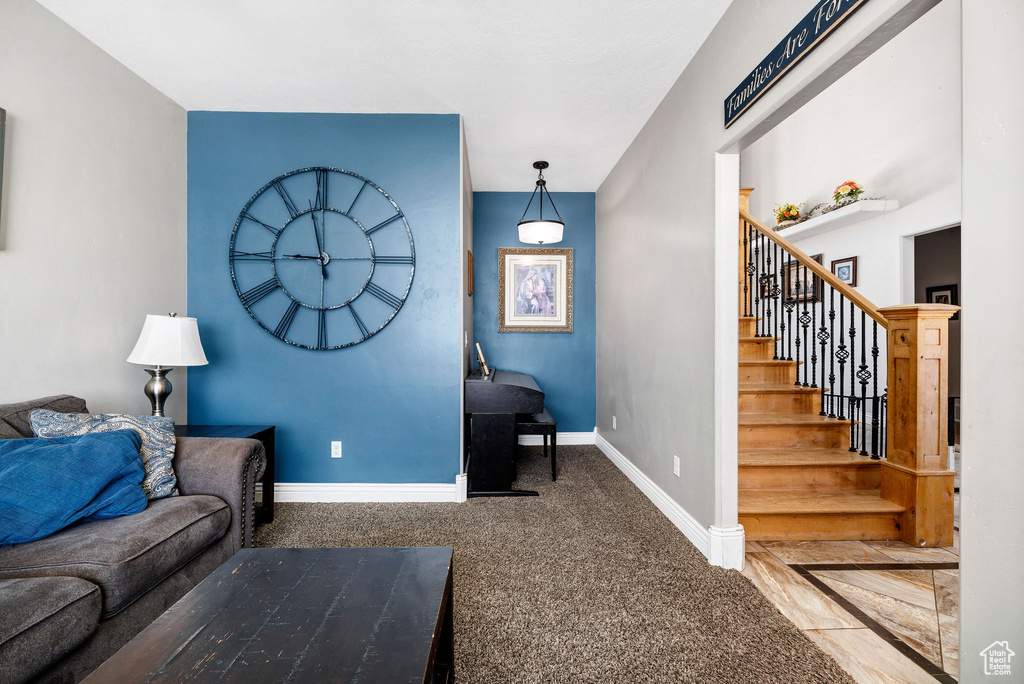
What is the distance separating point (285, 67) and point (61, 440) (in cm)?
209

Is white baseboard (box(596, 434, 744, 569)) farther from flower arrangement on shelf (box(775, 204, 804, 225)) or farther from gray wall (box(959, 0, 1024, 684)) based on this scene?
flower arrangement on shelf (box(775, 204, 804, 225))

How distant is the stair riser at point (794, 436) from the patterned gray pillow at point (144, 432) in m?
3.16

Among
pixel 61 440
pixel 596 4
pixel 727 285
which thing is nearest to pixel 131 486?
pixel 61 440

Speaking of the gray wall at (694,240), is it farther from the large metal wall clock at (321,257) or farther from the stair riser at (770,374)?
the large metal wall clock at (321,257)

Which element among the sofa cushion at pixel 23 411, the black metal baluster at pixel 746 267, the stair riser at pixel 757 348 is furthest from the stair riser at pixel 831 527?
the sofa cushion at pixel 23 411

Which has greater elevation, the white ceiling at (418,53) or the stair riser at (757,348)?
the white ceiling at (418,53)

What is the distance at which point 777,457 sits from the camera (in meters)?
2.71

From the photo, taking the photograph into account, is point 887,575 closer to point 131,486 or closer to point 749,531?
point 749,531

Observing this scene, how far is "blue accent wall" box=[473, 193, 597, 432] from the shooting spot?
460 centimetres

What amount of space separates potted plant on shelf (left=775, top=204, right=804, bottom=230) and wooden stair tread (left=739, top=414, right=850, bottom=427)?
278 cm

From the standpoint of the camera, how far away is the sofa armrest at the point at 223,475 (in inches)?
74.5

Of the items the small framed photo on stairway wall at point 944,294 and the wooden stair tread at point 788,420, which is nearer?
the wooden stair tread at point 788,420

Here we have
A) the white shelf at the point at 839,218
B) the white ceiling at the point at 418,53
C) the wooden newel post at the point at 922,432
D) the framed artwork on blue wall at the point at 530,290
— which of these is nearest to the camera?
the white ceiling at the point at 418,53

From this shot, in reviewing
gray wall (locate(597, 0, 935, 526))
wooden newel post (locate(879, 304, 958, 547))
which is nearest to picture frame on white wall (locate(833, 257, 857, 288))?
wooden newel post (locate(879, 304, 958, 547))
